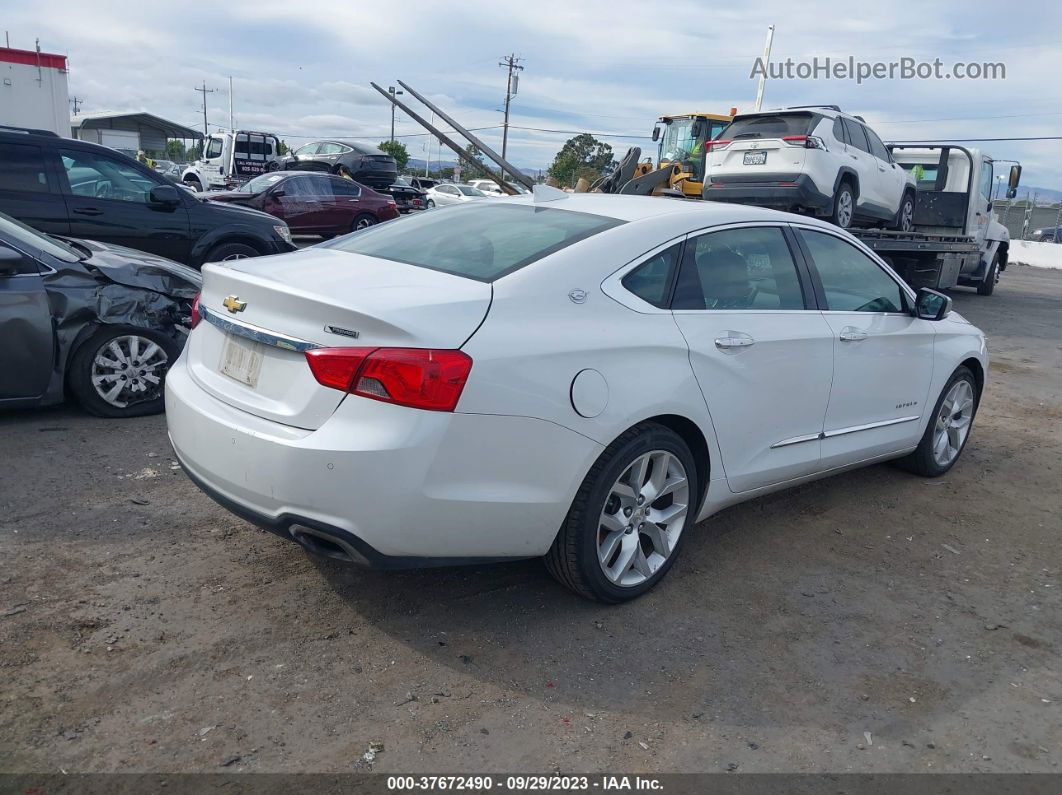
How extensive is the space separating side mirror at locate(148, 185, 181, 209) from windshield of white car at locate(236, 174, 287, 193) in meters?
8.24

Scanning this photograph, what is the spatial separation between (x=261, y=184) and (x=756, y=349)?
604 inches

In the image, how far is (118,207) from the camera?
8.50 m

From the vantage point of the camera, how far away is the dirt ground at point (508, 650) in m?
2.68

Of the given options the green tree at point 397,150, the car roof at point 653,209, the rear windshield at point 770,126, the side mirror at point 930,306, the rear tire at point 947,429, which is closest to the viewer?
the car roof at point 653,209

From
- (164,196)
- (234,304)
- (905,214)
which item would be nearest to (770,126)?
(905,214)

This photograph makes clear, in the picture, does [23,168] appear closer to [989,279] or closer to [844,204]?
[844,204]

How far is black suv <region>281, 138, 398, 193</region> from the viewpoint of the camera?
1023 inches

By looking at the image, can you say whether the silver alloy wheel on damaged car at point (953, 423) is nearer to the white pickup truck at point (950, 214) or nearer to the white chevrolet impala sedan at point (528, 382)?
the white chevrolet impala sedan at point (528, 382)

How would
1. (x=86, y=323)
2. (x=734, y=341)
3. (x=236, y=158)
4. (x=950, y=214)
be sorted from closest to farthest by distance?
(x=734, y=341) → (x=86, y=323) → (x=950, y=214) → (x=236, y=158)

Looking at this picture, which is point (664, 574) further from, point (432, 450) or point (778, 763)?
point (432, 450)

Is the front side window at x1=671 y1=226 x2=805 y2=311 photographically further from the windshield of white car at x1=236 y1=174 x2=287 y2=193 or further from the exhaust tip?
the windshield of white car at x1=236 y1=174 x2=287 y2=193

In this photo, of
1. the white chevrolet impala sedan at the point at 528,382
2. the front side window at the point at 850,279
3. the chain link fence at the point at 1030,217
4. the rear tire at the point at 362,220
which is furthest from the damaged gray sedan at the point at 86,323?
the chain link fence at the point at 1030,217

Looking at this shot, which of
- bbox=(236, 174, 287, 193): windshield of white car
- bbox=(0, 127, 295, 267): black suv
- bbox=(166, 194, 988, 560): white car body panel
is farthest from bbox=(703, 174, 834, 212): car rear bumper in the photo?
bbox=(236, 174, 287, 193): windshield of white car

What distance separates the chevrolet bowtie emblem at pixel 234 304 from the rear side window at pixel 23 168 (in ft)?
19.7
